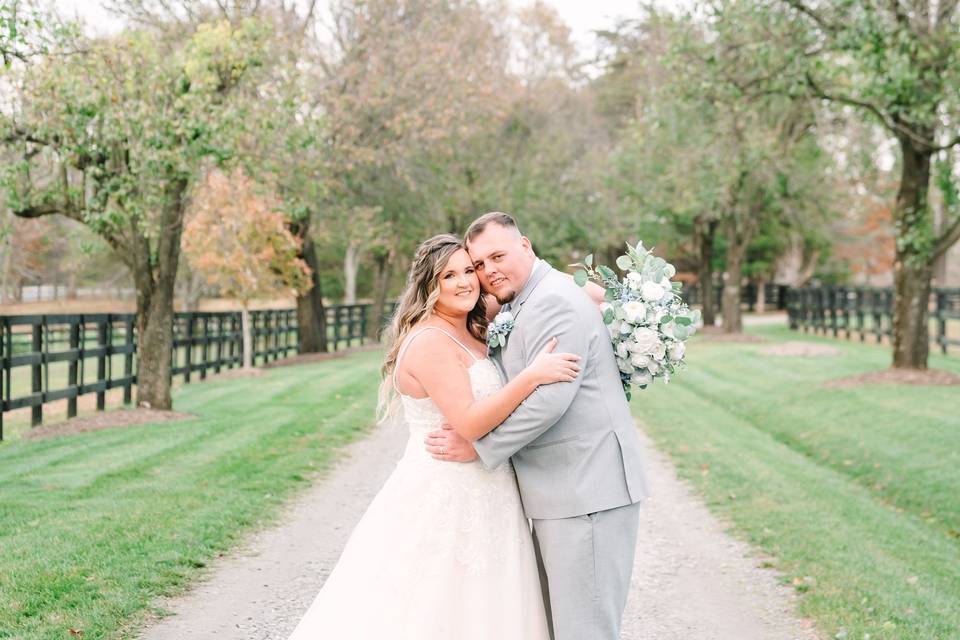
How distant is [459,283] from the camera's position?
404cm

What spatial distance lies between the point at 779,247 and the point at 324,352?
103 feet

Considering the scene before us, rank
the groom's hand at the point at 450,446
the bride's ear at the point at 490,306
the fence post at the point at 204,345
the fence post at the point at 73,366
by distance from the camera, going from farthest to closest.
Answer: the fence post at the point at 204,345 → the fence post at the point at 73,366 → the bride's ear at the point at 490,306 → the groom's hand at the point at 450,446

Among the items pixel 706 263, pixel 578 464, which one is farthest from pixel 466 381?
pixel 706 263

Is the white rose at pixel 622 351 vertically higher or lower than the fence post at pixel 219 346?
higher

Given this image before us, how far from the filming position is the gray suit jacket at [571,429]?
Answer: 144 inches

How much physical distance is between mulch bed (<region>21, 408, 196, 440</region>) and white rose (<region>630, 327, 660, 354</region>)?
9743 mm

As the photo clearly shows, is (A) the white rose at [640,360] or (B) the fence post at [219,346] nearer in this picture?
(A) the white rose at [640,360]

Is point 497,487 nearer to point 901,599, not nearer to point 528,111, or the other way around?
point 901,599

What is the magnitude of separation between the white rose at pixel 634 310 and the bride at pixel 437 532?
598 millimetres

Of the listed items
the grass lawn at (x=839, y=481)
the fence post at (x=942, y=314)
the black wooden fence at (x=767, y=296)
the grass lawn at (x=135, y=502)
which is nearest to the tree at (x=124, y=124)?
the grass lawn at (x=135, y=502)

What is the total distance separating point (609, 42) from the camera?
47.4m

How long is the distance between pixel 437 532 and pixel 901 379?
14024 mm

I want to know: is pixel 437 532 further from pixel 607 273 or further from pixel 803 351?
pixel 803 351

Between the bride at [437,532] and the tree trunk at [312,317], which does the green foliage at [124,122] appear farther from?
the tree trunk at [312,317]
